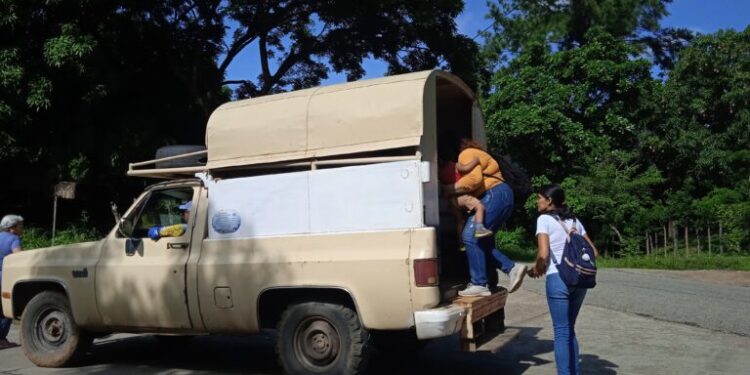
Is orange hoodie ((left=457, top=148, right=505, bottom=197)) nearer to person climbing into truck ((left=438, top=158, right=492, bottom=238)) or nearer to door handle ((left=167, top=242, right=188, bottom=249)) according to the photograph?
person climbing into truck ((left=438, top=158, right=492, bottom=238))

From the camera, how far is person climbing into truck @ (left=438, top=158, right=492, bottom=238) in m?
6.18

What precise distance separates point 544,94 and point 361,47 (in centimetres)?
796

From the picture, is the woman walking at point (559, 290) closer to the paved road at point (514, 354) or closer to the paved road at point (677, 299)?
the paved road at point (514, 354)

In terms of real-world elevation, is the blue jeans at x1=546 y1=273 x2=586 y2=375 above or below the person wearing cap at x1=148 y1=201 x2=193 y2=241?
below

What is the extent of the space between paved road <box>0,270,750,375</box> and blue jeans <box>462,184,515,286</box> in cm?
69

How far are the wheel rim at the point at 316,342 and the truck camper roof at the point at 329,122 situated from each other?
1.43m

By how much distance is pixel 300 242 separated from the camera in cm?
591

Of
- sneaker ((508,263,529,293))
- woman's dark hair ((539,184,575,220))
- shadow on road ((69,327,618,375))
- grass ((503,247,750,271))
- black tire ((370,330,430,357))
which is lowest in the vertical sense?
shadow on road ((69,327,618,375))

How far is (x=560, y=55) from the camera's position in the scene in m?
24.9

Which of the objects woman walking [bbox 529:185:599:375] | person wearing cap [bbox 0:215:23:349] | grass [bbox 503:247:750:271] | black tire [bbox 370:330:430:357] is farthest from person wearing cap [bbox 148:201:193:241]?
grass [bbox 503:247:750:271]

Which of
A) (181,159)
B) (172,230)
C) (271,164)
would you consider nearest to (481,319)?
(271,164)

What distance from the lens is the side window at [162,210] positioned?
267 inches

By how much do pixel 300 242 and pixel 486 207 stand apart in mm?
1734

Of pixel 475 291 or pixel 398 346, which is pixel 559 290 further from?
pixel 398 346
